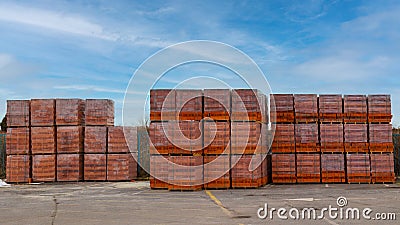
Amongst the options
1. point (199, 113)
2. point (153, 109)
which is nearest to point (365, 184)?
point (199, 113)

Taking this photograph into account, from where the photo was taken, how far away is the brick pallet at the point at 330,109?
22391mm

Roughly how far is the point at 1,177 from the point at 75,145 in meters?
6.77

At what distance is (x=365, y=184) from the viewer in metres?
22.0

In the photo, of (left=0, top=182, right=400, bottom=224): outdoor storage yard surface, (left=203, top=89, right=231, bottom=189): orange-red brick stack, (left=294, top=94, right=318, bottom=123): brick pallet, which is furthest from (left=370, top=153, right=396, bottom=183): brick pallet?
(left=203, top=89, right=231, bottom=189): orange-red brick stack

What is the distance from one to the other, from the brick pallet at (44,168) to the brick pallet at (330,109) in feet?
41.9

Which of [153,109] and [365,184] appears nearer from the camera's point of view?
[153,109]

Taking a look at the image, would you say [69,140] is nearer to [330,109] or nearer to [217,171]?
[217,171]

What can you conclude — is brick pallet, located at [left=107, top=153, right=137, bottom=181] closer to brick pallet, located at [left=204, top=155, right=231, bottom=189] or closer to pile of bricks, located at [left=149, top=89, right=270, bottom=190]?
pile of bricks, located at [left=149, top=89, right=270, bottom=190]

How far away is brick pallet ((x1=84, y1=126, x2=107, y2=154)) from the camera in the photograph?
2450cm

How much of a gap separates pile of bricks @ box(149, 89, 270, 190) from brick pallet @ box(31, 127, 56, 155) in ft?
22.5

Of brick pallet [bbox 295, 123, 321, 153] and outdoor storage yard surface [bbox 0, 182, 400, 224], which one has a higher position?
brick pallet [bbox 295, 123, 321, 153]

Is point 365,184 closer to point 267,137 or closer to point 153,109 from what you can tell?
point 267,137

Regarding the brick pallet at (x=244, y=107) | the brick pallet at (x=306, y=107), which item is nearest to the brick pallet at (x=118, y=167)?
the brick pallet at (x=244, y=107)

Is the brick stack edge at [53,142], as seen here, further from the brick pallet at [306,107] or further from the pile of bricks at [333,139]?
the brick pallet at [306,107]
